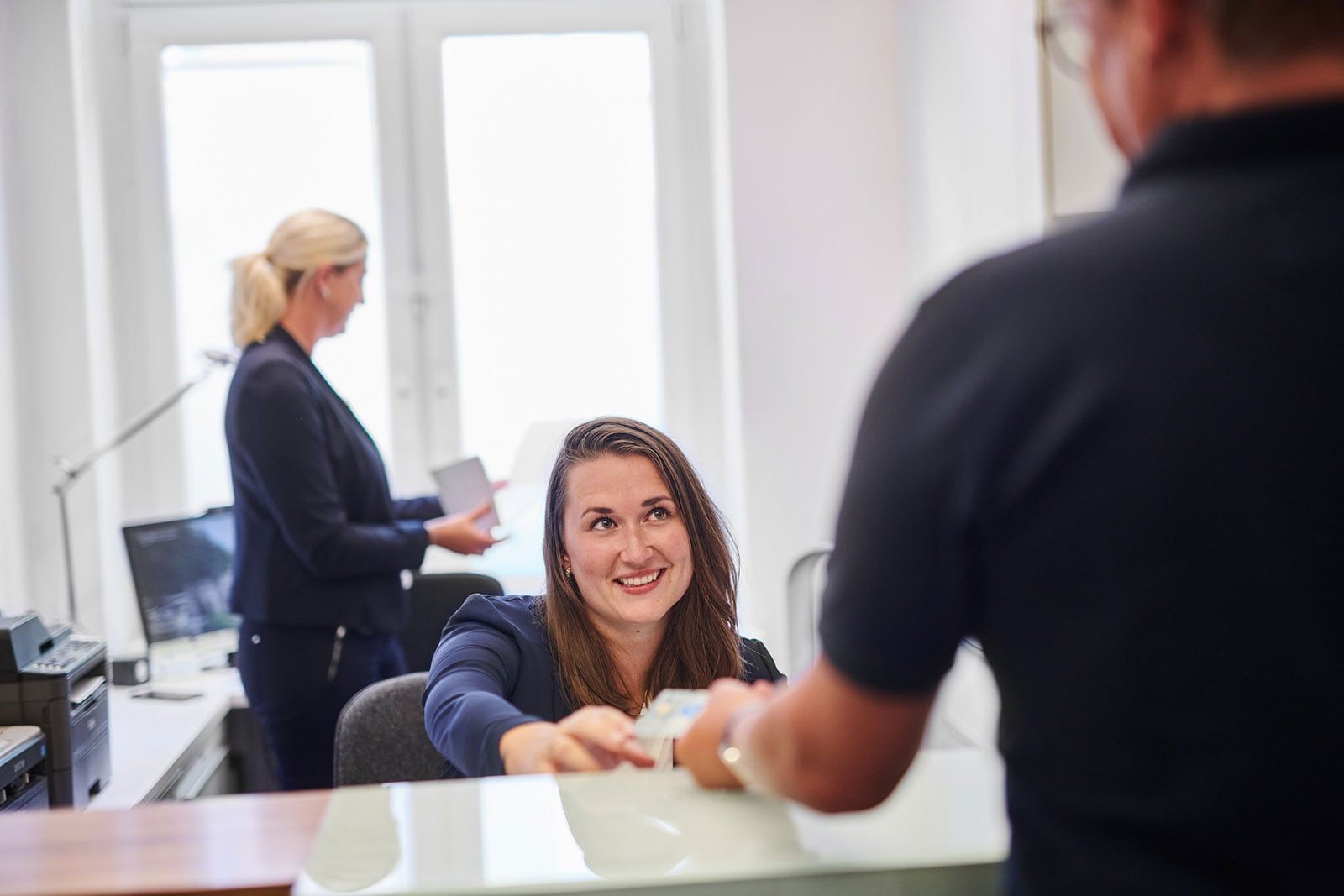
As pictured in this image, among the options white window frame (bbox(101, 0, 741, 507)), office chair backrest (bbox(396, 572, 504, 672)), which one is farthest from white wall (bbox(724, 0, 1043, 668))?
office chair backrest (bbox(396, 572, 504, 672))

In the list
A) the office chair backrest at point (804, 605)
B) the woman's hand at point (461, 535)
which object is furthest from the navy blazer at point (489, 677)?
the office chair backrest at point (804, 605)

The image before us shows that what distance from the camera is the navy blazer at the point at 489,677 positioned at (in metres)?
1.30

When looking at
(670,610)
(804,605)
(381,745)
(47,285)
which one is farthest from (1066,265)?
(47,285)

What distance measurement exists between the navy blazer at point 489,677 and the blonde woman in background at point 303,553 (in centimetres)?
68

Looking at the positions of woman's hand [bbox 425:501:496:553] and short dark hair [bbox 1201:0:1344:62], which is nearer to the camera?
short dark hair [bbox 1201:0:1344:62]

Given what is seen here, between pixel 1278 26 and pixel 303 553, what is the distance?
81.1 inches

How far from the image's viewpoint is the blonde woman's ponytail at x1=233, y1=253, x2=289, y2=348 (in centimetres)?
246

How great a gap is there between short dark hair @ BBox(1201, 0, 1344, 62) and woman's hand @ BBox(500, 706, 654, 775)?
2.47 ft

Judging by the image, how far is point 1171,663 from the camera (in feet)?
1.78

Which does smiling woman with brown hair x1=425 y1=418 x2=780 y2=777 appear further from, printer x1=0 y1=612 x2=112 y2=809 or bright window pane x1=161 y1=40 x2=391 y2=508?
bright window pane x1=161 y1=40 x2=391 y2=508

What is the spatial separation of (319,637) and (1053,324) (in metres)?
2.05

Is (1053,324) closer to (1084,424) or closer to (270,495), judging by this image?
(1084,424)

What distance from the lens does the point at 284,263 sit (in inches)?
99.7

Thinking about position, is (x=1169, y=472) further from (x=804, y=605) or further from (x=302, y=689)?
(x=804, y=605)
